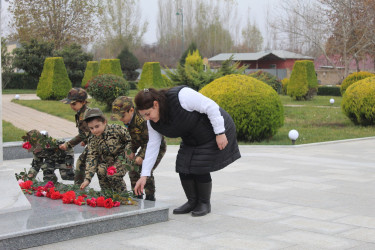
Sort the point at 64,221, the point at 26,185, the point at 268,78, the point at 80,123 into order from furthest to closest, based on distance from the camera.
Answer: the point at 268,78
the point at 80,123
the point at 26,185
the point at 64,221

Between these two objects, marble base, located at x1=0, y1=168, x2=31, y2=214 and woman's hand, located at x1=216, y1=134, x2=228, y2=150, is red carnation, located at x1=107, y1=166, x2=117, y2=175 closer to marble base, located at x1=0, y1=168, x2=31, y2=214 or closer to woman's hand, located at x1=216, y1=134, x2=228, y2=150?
marble base, located at x1=0, y1=168, x2=31, y2=214

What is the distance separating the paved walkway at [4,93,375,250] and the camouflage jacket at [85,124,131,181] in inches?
29.5

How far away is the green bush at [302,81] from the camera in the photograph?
24.4 meters

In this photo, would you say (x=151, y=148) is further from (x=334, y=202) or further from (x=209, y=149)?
(x=334, y=202)

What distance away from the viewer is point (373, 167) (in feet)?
26.5

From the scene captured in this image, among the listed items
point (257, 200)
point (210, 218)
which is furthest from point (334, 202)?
point (210, 218)

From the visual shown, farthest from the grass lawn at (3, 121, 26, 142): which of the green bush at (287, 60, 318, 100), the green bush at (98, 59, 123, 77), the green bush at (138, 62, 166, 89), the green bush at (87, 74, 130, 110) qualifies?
the green bush at (287, 60, 318, 100)

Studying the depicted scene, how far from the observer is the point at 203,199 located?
5.08 meters

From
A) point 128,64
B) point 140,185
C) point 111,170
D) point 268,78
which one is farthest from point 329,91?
point 140,185

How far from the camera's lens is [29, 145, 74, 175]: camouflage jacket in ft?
19.6

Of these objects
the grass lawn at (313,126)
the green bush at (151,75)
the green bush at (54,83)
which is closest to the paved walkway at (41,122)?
the grass lawn at (313,126)

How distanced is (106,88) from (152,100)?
1346 centimetres

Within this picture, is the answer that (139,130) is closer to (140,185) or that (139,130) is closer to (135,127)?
(135,127)

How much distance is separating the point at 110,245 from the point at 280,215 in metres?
1.71
